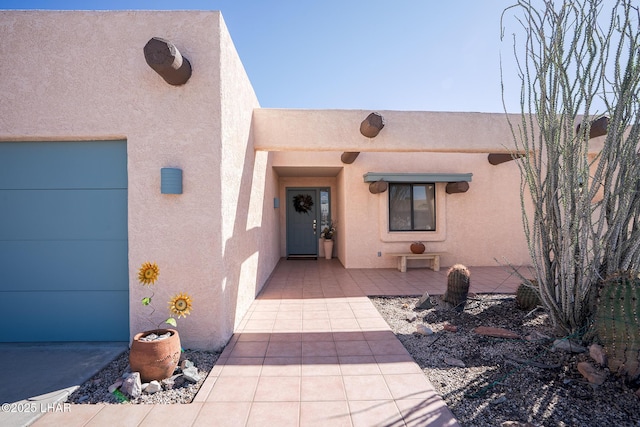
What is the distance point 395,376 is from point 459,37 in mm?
7284

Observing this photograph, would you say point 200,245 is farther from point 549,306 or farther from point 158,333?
point 549,306

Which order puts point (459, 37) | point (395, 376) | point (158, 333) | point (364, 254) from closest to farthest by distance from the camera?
point (395, 376) → point (158, 333) → point (459, 37) → point (364, 254)

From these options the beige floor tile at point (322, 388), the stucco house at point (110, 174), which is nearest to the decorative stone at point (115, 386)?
the stucco house at point (110, 174)

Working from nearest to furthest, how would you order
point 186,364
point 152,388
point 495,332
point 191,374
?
point 152,388, point 191,374, point 186,364, point 495,332

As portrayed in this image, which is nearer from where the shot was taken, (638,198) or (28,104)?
(638,198)

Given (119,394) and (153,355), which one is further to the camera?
(153,355)

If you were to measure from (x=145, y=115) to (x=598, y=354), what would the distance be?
631cm

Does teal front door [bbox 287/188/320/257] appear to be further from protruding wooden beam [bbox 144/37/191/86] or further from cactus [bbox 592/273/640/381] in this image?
cactus [bbox 592/273/640/381]

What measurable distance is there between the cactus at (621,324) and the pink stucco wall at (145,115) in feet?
14.9

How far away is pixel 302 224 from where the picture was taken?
517 inches

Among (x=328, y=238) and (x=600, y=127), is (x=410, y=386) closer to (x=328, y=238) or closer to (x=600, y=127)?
(x=600, y=127)

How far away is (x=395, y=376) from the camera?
134 inches

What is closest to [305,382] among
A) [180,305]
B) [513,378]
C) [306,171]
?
[180,305]

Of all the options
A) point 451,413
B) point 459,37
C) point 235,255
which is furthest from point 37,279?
point 459,37
